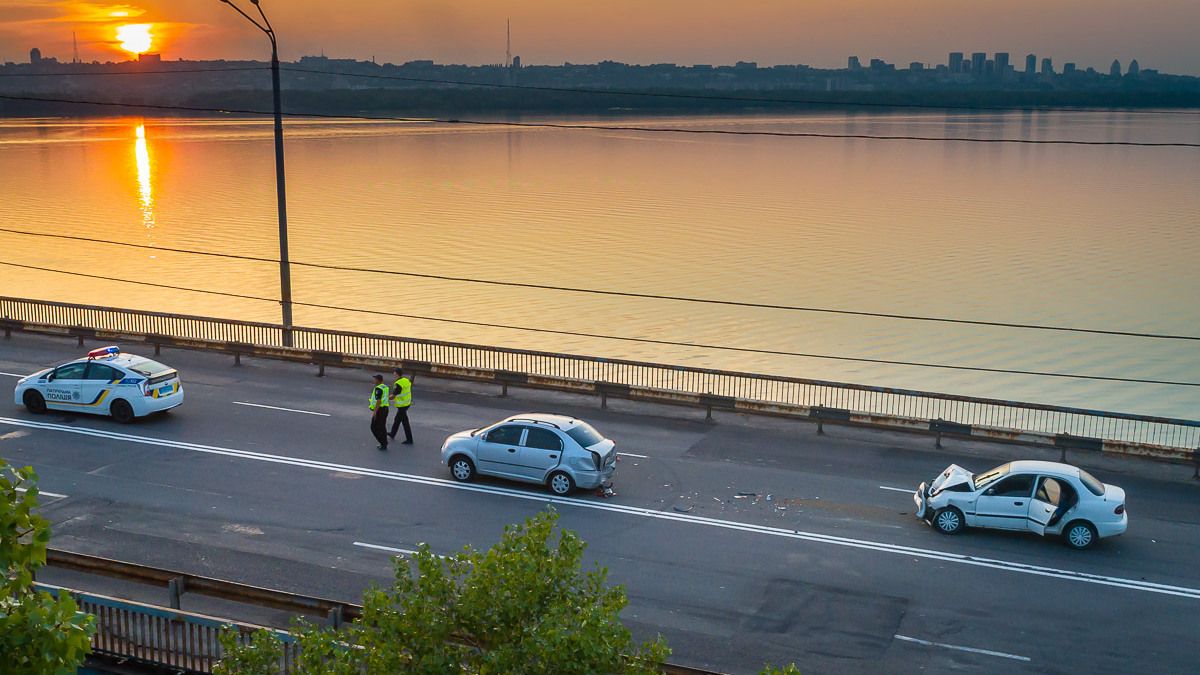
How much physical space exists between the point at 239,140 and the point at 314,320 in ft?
313

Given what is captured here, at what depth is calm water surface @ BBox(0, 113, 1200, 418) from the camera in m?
45.8

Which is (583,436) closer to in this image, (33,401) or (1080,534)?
(1080,534)

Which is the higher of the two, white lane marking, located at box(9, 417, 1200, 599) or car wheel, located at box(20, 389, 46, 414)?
car wheel, located at box(20, 389, 46, 414)

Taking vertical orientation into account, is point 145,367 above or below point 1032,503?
above

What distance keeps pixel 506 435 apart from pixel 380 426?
3.09 m

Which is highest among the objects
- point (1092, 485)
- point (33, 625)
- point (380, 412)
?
point (33, 625)

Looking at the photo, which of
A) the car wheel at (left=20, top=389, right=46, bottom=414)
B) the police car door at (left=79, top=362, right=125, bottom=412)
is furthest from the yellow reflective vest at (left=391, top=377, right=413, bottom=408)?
the car wheel at (left=20, top=389, right=46, bottom=414)

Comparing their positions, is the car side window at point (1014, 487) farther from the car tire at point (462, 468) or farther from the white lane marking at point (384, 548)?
the white lane marking at point (384, 548)

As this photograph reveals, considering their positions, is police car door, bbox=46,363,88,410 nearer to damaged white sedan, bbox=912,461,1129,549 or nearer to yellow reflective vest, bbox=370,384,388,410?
yellow reflective vest, bbox=370,384,388,410

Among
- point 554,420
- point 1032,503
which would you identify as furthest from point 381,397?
point 1032,503

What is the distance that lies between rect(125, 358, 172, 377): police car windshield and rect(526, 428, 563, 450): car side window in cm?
867

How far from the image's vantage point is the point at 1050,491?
17.5 metres

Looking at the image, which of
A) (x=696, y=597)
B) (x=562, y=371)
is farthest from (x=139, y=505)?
(x=562, y=371)

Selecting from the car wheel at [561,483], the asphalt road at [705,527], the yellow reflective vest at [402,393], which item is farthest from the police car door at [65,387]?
the car wheel at [561,483]
